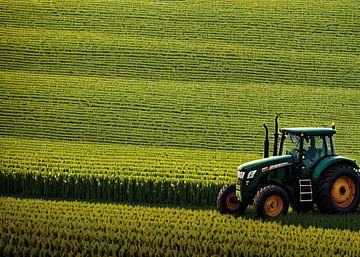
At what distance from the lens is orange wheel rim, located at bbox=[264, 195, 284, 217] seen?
586 inches

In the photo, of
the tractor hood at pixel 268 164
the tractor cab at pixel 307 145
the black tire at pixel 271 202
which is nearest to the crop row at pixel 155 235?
the black tire at pixel 271 202

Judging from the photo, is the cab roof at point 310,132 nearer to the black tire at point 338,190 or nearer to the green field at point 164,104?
the black tire at point 338,190

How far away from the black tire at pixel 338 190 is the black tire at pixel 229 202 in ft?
5.71

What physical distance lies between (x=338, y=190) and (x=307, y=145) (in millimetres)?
1176

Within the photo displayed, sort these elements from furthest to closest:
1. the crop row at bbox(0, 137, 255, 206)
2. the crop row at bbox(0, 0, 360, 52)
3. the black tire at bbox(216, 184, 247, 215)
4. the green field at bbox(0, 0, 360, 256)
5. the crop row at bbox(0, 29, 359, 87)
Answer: the crop row at bbox(0, 0, 360, 52) → the crop row at bbox(0, 29, 359, 87) → the crop row at bbox(0, 137, 255, 206) → the black tire at bbox(216, 184, 247, 215) → the green field at bbox(0, 0, 360, 256)

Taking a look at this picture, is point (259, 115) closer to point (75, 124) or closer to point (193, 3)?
point (75, 124)

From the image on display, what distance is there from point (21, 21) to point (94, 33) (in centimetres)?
481

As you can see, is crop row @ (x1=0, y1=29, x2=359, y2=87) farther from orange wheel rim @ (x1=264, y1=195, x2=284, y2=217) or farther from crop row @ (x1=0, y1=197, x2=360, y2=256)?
orange wheel rim @ (x1=264, y1=195, x2=284, y2=217)

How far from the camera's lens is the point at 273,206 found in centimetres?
1502

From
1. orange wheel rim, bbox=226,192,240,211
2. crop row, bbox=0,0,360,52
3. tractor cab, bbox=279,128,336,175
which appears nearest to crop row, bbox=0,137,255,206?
orange wheel rim, bbox=226,192,240,211

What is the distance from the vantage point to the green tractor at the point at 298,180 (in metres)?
15.0

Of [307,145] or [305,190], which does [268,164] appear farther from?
[307,145]

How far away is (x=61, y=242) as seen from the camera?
12797mm

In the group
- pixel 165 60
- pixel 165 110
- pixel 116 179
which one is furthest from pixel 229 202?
pixel 165 60
